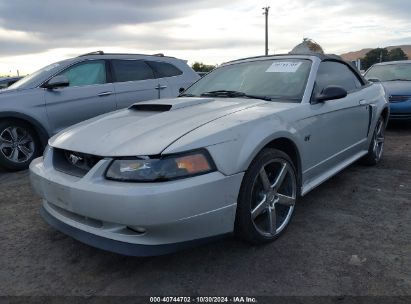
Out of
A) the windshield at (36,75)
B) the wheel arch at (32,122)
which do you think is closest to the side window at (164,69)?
the windshield at (36,75)

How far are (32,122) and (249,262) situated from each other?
401cm

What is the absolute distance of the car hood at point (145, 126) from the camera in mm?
2514

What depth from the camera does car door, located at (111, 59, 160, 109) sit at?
6286 mm

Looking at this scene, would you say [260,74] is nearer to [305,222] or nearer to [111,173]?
[305,222]

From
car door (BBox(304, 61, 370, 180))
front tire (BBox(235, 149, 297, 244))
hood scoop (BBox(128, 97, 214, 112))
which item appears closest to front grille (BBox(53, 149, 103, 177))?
hood scoop (BBox(128, 97, 214, 112))

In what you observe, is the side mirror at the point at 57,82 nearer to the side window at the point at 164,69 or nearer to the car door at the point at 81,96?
the car door at the point at 81,96

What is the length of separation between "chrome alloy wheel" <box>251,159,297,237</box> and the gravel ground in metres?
0.14

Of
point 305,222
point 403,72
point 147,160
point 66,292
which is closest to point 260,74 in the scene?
point 305,222

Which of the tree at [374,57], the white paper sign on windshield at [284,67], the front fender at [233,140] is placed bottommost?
the front fender at [233,140]

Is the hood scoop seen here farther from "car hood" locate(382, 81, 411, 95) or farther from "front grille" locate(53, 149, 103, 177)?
"car hood" locate(382, 81, 411, 95)

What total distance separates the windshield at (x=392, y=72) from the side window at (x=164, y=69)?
5028mm

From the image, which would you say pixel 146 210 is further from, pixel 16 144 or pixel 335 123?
pixel 16 144

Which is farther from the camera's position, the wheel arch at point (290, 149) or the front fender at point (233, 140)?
the wheel arch at point (290, 149)

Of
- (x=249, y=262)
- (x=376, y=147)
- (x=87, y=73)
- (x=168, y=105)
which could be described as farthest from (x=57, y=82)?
(x=376, y=147)
